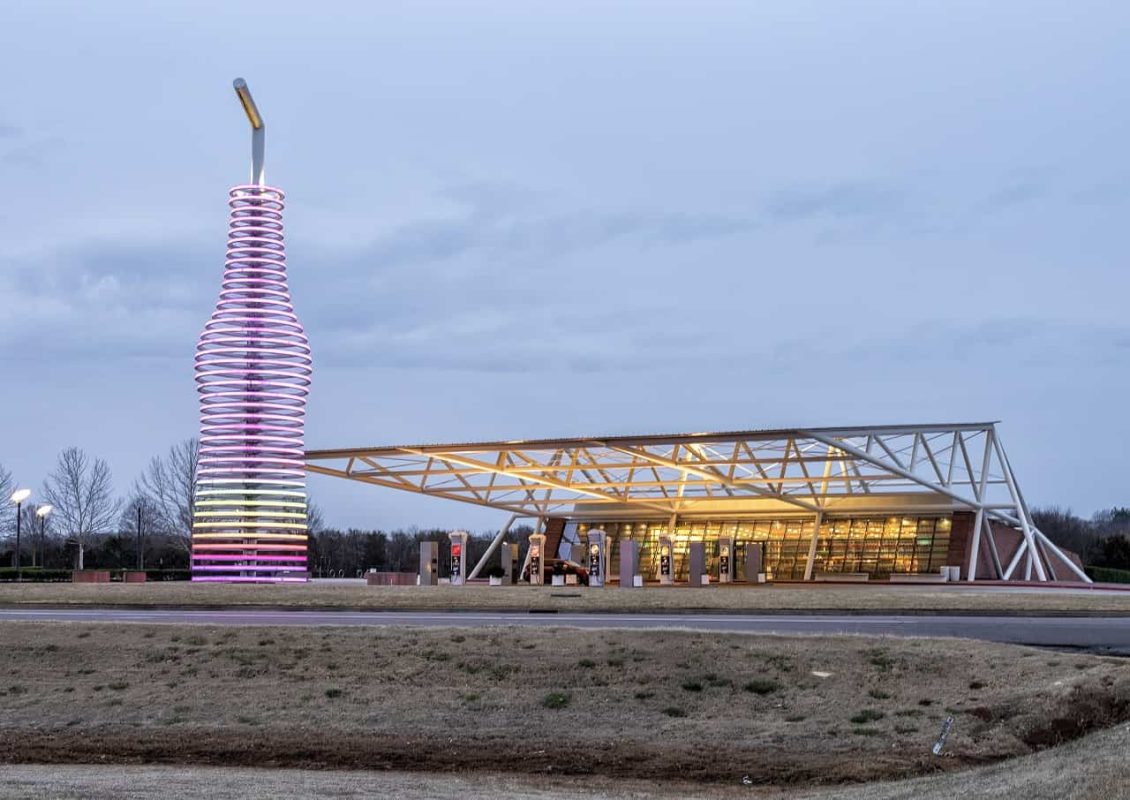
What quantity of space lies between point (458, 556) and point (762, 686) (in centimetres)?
4581

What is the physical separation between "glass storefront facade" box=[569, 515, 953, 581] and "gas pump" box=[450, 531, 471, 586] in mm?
14211

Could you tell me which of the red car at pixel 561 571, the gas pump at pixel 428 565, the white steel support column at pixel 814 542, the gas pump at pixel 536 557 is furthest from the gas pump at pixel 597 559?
the white steel support column at pixel 814 542

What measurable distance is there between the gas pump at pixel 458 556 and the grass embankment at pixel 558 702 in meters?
38.8

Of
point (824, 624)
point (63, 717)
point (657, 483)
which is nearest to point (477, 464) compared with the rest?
point (657, 483)

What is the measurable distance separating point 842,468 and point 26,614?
4583cm

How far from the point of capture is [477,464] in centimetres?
7288

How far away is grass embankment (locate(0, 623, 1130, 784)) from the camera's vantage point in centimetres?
1950

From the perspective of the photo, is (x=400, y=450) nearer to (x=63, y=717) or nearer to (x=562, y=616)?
(x=562, y=616)

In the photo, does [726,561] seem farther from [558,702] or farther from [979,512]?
[558,702]

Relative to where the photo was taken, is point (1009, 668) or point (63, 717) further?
point (63, 717)

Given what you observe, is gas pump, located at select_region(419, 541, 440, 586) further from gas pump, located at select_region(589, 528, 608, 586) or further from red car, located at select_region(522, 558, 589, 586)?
gas pump, located at select_region(589, 528, 608, 586)

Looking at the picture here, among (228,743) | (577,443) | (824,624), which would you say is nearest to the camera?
(228,743)

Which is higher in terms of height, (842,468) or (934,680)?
(842,468)

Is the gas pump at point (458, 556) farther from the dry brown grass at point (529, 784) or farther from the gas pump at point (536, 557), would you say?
the dry brown grass at point (529, 784)
